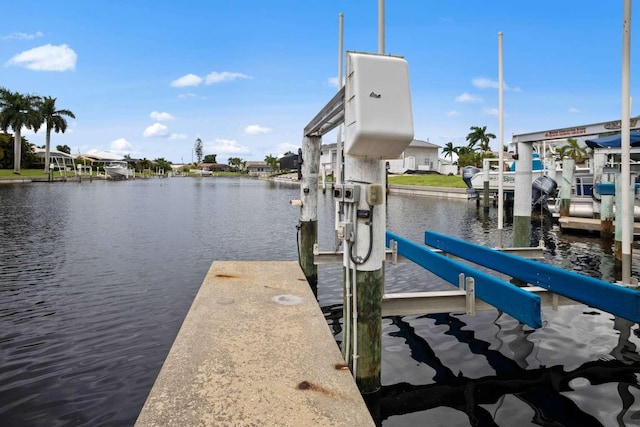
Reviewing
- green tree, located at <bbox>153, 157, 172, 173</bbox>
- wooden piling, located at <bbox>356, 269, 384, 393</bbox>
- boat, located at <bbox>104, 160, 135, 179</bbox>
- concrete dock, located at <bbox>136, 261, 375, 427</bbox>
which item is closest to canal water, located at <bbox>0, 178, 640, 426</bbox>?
wooden piling, located at <bbox>356, 269, 384, 393</bbox>

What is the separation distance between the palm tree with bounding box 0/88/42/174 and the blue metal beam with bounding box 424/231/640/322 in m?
94.3

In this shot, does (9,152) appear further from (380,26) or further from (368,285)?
(368,285)

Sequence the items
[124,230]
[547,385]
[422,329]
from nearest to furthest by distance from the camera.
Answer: [547,385] < [422,329] < [124,230]

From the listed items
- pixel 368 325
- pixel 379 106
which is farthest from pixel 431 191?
pixel 379 106

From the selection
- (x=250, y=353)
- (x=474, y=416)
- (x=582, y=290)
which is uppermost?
(x=582, y=290)

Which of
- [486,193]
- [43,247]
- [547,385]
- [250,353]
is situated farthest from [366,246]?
[486,193]

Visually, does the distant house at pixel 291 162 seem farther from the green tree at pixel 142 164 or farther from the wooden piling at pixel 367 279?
the green tree at pixel 142 164

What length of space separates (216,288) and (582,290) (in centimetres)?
596

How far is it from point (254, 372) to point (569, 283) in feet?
15.0

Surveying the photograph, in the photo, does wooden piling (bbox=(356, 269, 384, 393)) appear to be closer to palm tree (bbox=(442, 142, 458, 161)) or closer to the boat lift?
the boat lift

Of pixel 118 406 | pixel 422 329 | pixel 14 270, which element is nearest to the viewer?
pixel 118 406

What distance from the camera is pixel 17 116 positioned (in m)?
80.9

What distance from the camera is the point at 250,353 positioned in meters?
5.29

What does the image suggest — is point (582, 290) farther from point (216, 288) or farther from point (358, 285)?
point (216, 288)
